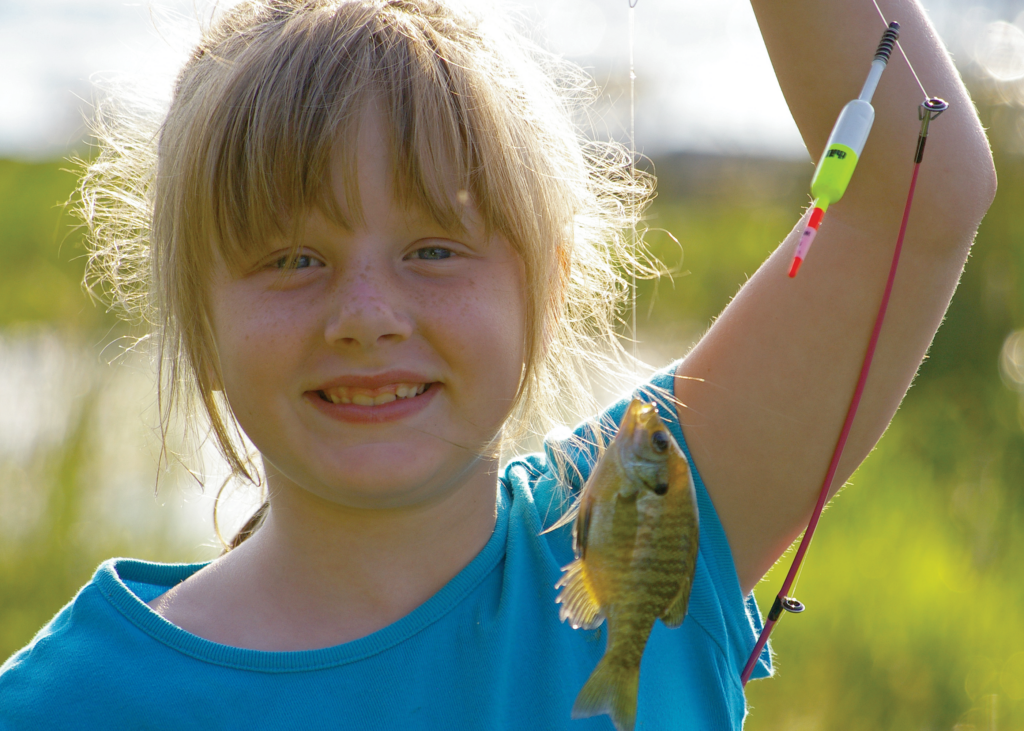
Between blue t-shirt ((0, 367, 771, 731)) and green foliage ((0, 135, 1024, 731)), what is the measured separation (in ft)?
7.54

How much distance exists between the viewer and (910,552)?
3.93 metres

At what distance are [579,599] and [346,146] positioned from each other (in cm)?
71

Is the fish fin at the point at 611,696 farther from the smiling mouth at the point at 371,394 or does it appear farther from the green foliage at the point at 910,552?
the green foliage at the point at 910,552

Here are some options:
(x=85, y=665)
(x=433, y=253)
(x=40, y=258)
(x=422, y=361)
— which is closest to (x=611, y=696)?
(x=422, y=361)

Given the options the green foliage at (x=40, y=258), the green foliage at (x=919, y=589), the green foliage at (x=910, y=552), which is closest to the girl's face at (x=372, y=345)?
the green foliage at (x=919, y=589)

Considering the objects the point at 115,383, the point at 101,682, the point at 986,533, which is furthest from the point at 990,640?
the point at 115,383

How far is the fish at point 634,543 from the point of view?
120 cm

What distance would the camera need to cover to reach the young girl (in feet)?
4.53

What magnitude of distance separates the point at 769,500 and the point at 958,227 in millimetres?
510

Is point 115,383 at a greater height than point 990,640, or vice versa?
point 115,383

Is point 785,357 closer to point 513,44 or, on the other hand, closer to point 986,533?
point 513,44

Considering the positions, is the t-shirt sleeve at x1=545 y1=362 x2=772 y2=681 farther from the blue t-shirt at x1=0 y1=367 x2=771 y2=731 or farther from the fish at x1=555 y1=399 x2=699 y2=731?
the fish at x1=555 y1=399 x2=699 y2=731

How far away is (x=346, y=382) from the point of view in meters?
1.40

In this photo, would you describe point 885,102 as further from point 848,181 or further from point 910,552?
point 910,552
